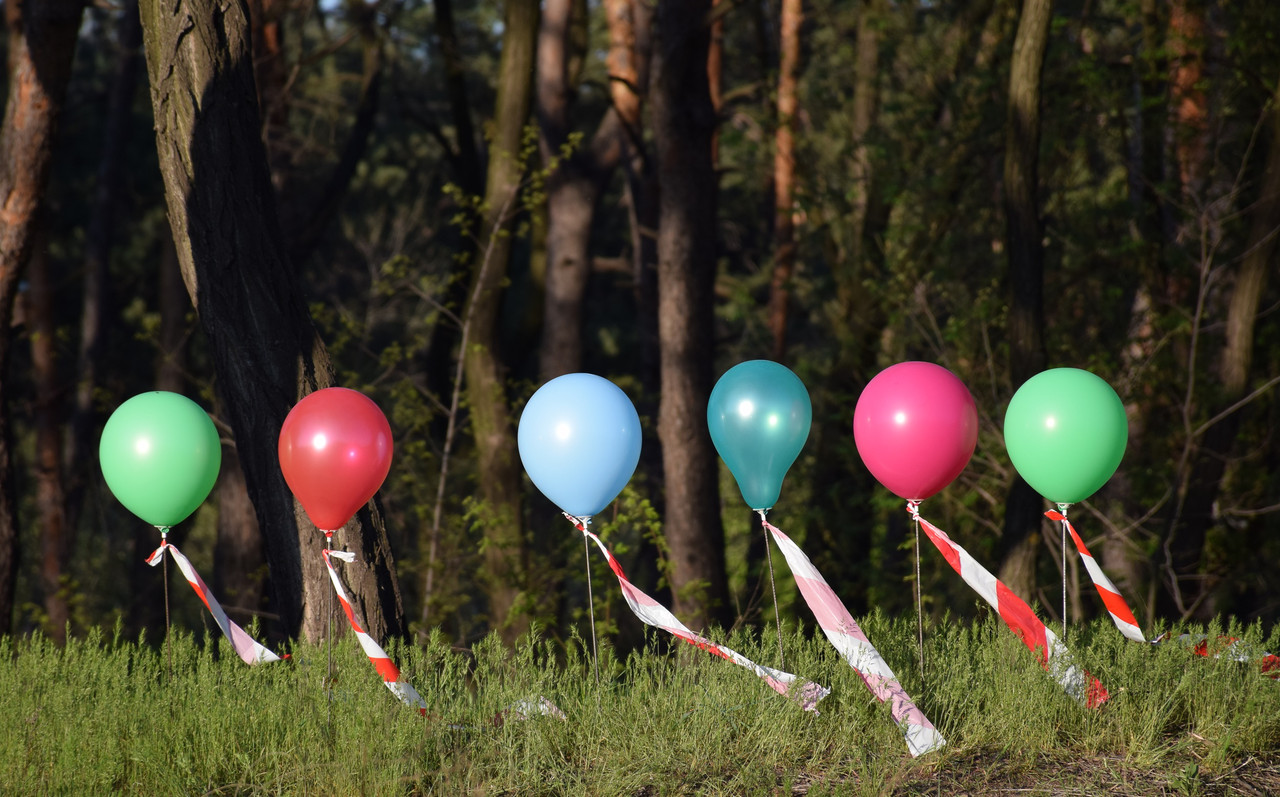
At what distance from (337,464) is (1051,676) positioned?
8.69ft

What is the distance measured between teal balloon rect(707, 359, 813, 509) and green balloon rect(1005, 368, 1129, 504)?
858 millimetres

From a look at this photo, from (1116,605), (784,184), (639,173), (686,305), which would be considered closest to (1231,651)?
(1116,605)

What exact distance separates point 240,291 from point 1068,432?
342 cm

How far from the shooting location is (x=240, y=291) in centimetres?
459

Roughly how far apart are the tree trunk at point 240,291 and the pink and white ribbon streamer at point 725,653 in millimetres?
1166

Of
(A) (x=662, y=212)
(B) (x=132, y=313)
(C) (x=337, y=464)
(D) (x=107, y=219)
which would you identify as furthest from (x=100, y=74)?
(C) (x=337, y=464)

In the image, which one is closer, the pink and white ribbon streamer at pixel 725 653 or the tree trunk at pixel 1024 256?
the pink and white ribbon streamer at pixel 725 653

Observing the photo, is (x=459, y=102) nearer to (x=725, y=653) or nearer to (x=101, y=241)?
(x=101, y=241)

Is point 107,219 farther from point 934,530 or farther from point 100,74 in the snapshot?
point 934,530

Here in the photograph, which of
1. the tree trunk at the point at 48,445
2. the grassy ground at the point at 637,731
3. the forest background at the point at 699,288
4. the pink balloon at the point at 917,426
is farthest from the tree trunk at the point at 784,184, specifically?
the grassy ground at the point at 637,731

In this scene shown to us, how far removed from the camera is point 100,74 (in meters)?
18.2

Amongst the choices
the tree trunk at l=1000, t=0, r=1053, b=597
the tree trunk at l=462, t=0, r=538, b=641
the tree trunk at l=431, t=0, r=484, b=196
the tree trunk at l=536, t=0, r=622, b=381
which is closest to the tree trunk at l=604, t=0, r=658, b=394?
the tree trunk at l=536, t=0, r=622, b=381

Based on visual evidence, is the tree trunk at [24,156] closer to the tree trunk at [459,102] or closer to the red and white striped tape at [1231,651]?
the tree trunk at [459,102]

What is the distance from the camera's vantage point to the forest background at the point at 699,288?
15.4 ft
